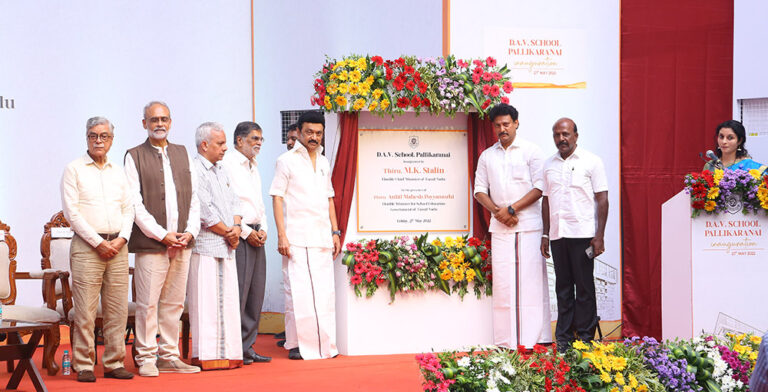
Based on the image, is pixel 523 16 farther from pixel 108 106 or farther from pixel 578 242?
pixel 108 106

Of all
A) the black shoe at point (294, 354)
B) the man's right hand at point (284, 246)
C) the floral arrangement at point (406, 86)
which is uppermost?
the floral arrangement at point (406, 86)

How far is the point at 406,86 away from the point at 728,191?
7.40 ft

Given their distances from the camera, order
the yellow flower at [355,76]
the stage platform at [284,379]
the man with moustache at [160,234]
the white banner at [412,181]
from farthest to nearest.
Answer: the white banner at [412,181] → the yellow flower at [355,76] → the man with moustache at [160,234] → the stage platform at [284,379]

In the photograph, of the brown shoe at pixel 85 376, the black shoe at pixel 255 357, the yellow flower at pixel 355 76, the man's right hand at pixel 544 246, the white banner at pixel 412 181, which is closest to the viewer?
the brown shoe at pixel 85 376

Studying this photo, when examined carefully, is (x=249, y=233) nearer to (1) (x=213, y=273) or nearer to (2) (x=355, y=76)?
(1) (x=213, y=273)

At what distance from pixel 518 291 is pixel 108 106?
12.7 ft

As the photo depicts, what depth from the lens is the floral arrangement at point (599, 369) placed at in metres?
3.77

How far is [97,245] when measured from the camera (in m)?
5.05

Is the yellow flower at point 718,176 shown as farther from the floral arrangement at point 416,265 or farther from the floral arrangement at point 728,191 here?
the floral arrangement at point 416,265

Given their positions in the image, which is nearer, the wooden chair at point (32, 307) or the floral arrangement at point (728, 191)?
the floral arrangement at point (728, 191)

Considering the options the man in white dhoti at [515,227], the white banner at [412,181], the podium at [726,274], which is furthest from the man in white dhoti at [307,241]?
the podium at [726,274]

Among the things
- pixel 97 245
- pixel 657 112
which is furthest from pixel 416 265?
pixel 657 112

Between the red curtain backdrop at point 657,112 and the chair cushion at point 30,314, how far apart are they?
431cm

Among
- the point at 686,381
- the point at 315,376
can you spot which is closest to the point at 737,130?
the point at 686,381
